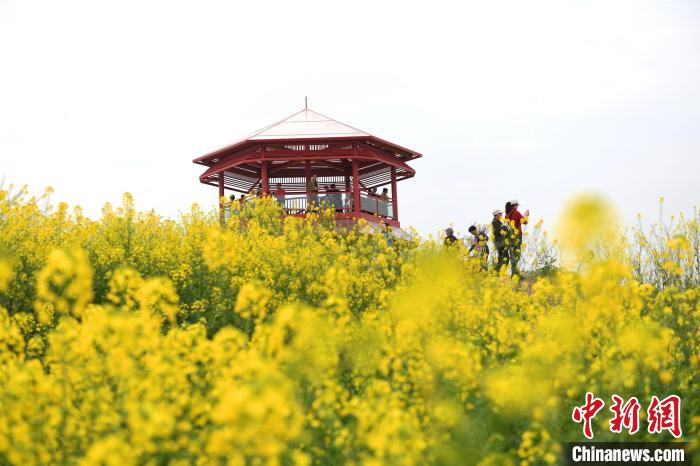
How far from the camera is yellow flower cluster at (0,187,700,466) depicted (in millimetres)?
3395

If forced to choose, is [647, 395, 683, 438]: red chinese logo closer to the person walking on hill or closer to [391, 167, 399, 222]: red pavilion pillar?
the person walking on hill

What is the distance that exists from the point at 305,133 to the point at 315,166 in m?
2.69

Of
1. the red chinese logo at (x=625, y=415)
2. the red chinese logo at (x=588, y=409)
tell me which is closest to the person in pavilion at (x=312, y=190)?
the red chinese logo at (x=588, y=409)

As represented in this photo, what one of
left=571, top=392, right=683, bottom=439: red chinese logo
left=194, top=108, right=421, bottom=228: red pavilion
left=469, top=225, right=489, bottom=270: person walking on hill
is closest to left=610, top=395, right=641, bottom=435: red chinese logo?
left=571, top=392, right=683, bottom=439: red chinese logo

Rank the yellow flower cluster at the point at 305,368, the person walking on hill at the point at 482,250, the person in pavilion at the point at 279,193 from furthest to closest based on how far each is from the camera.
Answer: the person in pavilion at the point at 279,193, the person walking on hill at the point at 482,250, the yellow flower cluster at the point at 305,368

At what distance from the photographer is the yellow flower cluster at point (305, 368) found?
11.1 ft

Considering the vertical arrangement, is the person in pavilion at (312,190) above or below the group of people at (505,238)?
above

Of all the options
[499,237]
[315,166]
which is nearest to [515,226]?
[499,237]

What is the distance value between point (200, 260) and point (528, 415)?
4.80 meters

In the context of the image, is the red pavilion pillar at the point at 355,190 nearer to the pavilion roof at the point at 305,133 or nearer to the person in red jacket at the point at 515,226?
the pavilion roof at the point at 305,133

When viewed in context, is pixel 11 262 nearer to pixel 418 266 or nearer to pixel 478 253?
pixel 418 266

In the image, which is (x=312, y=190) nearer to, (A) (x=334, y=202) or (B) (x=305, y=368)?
(A) (x=334, y=202)

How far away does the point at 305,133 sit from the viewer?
19.9m

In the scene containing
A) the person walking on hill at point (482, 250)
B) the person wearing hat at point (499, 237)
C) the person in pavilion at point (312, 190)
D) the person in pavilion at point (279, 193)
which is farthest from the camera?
the person in pavilion at point (279, 193)
